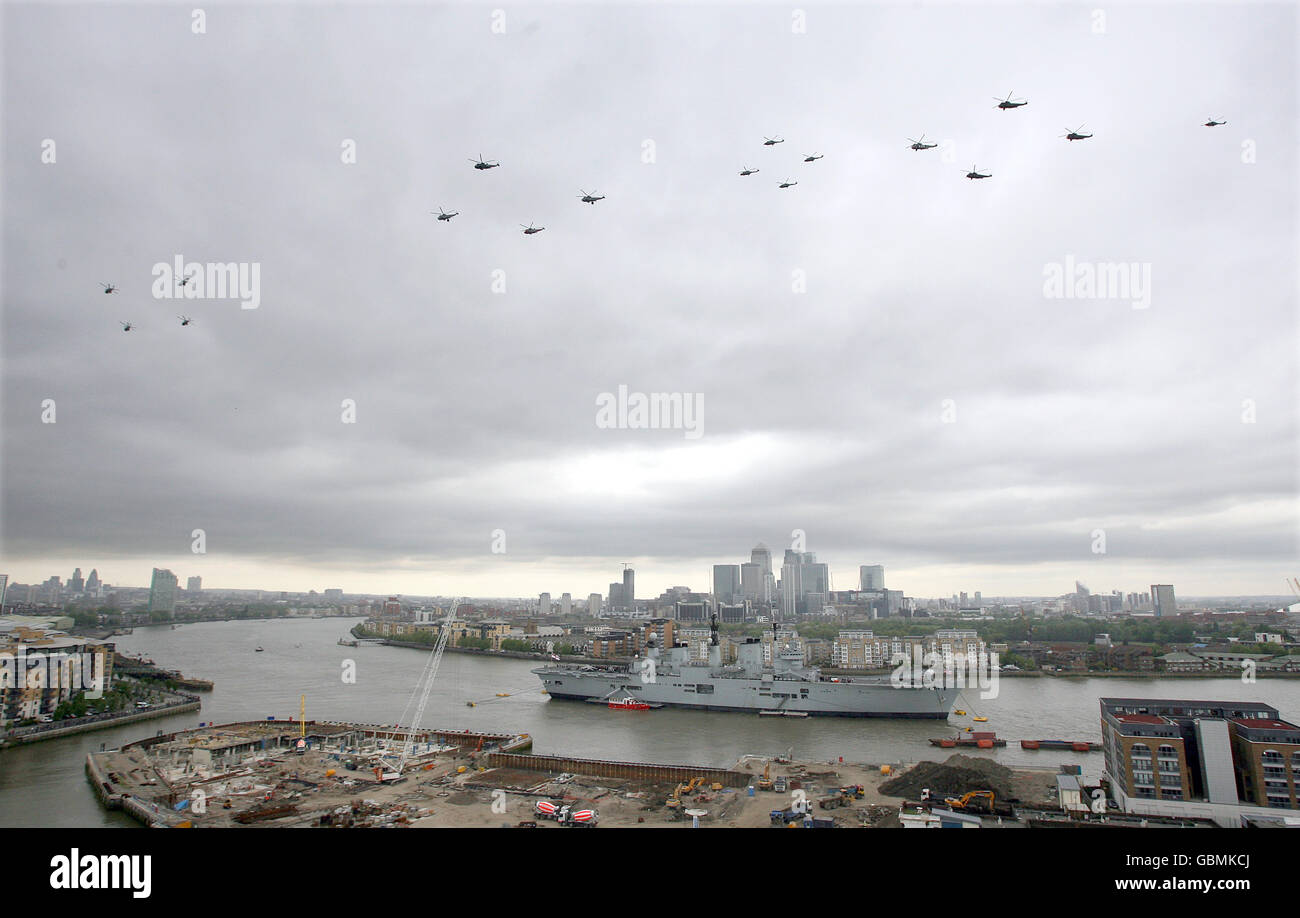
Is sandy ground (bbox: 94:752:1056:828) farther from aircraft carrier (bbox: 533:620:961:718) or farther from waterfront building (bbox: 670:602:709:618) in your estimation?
waterfront building (bbox: 670:602:709:618)

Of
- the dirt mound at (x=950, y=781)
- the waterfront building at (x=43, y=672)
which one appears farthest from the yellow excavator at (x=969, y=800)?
the waterfront building at (x=43, y=672)

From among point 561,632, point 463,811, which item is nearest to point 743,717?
point 463,811

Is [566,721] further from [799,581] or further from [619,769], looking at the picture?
[799,581]

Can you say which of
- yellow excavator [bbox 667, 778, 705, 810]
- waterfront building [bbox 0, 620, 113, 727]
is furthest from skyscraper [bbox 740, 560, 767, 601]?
yellow excavator [bbox 667, 778, 705, 810]

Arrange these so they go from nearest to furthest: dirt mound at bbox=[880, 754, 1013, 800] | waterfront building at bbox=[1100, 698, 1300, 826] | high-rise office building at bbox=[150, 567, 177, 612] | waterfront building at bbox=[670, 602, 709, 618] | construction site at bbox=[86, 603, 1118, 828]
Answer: waterfront building at bbox=[1100, 698, 1300, 826] < construction site at bbox=[86, 603, 1118, 828] < dirt mound at bbox=[880, 754, 1013, 800] < waterfront building at bbox=[670, 602, 709, 618] < high-rise office building at bbox=[150, 567, 177, 612]
